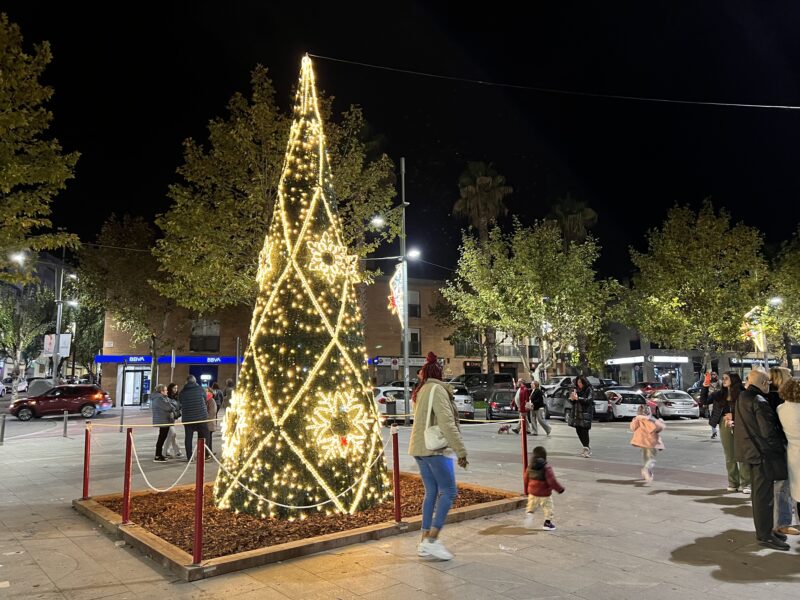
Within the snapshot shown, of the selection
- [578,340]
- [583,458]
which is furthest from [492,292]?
[583,458]

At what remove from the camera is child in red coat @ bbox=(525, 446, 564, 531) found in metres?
6.13

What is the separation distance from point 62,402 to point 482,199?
2287 centimetres

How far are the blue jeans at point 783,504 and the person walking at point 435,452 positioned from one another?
3.27m

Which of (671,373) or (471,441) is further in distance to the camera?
(671,373)

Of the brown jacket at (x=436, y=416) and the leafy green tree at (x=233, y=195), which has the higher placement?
the leafy green tree at (x=233, y=195)

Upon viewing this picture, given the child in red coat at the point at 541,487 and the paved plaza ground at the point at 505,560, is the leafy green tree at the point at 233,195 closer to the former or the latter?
the paved plaza ground at the point at 505,560

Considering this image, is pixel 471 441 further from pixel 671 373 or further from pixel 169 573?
pixel 671 373

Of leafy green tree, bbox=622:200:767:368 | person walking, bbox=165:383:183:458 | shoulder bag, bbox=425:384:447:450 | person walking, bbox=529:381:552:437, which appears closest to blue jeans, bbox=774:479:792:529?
shoulder bag, bbox=425:384:447:450

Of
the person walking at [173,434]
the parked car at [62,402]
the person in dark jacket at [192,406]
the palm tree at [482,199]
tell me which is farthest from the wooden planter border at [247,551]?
the palm tree at [482,199]

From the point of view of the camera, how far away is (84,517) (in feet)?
22.6

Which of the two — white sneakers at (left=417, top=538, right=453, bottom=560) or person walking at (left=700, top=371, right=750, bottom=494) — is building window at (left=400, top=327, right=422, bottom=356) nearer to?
person walking at (left=700, top=371, right=750, bottom=494)

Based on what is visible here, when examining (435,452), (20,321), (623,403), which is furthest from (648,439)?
(20,321)

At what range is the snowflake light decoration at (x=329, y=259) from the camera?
6867 millimetres

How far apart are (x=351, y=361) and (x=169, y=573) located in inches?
113
